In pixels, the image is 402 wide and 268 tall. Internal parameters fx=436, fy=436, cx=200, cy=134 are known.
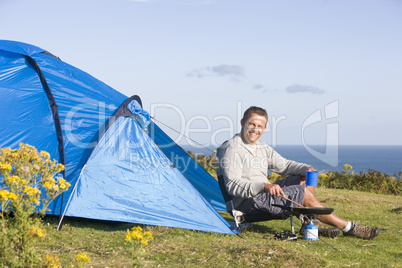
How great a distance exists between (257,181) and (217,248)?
3.81ft

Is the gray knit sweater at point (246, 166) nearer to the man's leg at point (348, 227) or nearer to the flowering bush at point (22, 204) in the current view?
the man's leg at point (348, 227)

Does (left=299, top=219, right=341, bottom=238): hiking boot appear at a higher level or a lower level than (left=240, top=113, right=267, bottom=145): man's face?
lower

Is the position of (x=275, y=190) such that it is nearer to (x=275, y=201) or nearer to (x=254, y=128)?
(x=275, y=201)

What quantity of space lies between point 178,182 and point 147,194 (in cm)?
46

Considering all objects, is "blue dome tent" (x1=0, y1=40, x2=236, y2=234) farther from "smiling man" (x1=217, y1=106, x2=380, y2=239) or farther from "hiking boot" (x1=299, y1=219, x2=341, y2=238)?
"hiking boot" (x1=299, y1=219, x2=341, y2=238)

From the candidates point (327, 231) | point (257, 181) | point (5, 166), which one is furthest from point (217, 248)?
point (5, 166)

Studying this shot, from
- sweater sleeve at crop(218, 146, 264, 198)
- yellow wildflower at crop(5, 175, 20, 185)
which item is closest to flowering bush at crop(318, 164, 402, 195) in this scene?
sweater sleeve at crop(218, 146, 264, 198)

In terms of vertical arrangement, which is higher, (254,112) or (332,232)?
(254,112)

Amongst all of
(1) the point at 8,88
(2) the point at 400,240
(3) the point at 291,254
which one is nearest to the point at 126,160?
(1) the point at 8,88

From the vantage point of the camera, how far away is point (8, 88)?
249 inches

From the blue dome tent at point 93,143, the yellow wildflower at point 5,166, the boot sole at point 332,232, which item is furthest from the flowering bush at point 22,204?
the boot sole at point 332,232

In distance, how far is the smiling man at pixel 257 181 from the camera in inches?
221

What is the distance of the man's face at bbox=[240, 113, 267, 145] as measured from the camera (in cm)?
593

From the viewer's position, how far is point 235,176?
223 inches
